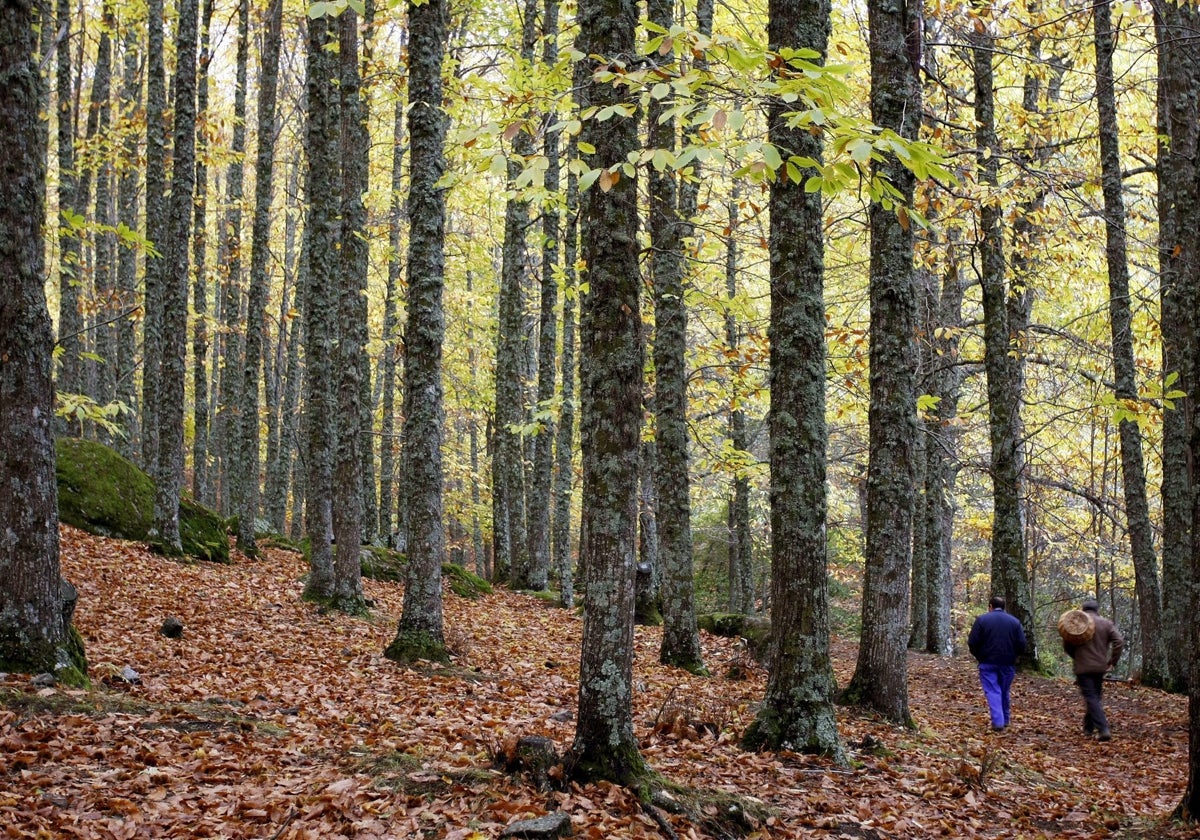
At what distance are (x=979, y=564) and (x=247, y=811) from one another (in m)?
30.6

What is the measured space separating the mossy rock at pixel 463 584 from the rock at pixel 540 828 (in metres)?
12.1

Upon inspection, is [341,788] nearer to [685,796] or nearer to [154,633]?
[685,796]

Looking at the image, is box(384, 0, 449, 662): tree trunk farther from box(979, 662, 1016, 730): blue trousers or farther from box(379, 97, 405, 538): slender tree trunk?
box(379, 97, 405, 538): slender tree trunk

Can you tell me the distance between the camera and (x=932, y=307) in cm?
1602

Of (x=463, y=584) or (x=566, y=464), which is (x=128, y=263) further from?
(x=566, y=464)

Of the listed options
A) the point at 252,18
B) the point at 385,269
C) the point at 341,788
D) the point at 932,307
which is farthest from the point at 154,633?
the point at 385,269

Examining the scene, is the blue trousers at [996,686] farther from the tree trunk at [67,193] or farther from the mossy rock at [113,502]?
the tree trunk at [67,193]

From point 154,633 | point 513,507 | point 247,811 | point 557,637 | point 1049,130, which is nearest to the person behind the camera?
point 247,811

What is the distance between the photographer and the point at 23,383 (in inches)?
230

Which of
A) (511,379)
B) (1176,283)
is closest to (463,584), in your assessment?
(511,379)

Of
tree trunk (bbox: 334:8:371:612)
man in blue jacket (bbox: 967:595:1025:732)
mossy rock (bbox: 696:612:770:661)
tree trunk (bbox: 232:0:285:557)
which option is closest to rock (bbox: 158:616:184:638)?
tree trunk (bbox: 334:8:371:612)

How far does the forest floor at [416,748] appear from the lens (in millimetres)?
4551

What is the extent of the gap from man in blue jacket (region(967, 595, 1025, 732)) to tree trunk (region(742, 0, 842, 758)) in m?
4.49

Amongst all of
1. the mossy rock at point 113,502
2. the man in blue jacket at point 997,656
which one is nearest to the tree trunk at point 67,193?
the mossy rock at point 113,502
